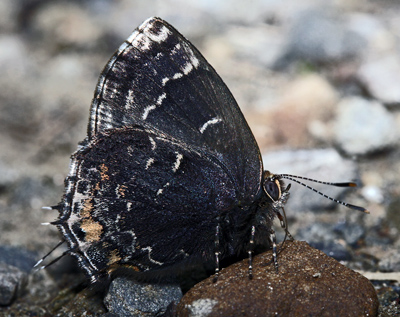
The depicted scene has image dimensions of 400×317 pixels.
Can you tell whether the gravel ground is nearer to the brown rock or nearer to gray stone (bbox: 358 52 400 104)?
gray stone (bbox: 358 52 400 104)

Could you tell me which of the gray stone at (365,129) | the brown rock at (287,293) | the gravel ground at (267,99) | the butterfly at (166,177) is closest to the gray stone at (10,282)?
the gravel ground at (267,99)

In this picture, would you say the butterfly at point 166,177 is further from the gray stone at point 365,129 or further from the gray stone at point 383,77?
the gray stone at point 383,77

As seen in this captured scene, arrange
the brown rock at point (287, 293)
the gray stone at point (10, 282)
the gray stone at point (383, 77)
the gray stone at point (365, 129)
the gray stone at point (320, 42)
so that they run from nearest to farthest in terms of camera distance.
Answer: the brown rock at point (287, 293)
the gray stone at point (10, 282)
the gray stone at point (365, 129)
the gray stone at point (383, 77)
the gray stone at point (320, 42)

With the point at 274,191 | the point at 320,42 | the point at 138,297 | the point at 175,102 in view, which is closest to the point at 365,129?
the point at 320,42

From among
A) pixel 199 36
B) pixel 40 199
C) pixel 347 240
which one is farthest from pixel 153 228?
pixel 199 36

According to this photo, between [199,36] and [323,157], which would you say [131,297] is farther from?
[199,36]

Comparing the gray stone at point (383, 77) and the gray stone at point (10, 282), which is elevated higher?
the gray stone at point (383, 77)
